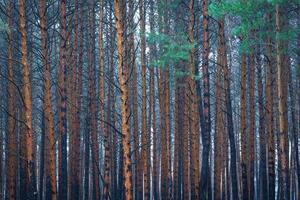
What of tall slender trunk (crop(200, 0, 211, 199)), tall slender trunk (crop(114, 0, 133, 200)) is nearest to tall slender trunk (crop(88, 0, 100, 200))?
tall slender trunk (crop(200, 0, 211, 199))

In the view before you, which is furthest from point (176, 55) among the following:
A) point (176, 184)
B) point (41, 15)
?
point (176, 184)

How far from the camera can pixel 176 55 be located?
12922mm

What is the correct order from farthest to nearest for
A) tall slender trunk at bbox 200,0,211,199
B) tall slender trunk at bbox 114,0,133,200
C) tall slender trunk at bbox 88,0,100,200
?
1. tall slender trunk at bbox 88,0,100,200
2. tall slender trunk at bbox 200,0,211,199
3. tall slender trunk at bbox 114,0,133,200

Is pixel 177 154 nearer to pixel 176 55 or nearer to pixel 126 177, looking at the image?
pixel 176 55

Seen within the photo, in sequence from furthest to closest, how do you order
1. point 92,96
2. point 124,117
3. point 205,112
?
point 92,96
point 205,112
point 124,117

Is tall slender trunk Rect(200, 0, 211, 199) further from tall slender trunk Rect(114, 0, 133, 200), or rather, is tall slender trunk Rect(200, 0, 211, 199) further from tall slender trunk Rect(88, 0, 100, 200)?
tall slender trunk Rect(114, 0, 133, 200)

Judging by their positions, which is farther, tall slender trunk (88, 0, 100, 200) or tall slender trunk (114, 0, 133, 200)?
tall slender trunk (88, 0, 100, 200)

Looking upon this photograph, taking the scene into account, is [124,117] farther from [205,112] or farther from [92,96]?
[92,96]

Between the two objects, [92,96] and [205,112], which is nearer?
[205,112]

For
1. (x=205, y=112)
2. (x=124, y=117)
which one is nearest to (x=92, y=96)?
(x=205, y=112)

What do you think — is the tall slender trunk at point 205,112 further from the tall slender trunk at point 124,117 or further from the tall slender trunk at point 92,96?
the tall slender trunk at point 124,117

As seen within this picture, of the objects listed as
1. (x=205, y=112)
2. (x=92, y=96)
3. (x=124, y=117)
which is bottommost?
(x=124, y=117)

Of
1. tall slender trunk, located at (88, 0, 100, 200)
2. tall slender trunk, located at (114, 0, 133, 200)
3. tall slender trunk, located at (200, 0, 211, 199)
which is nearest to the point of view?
tall slender trunk, located at (114, 0, 133, 200)

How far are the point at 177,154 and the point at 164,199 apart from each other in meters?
3.02
